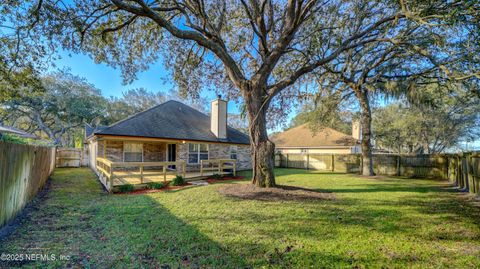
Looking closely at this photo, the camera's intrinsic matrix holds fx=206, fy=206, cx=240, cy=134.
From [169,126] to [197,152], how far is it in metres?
2.50

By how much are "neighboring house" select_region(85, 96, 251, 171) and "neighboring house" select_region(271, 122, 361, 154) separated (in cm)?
875

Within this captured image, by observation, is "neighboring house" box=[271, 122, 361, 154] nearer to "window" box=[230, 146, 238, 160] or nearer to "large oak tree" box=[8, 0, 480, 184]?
"window" box=[230, 146, 238, 160]

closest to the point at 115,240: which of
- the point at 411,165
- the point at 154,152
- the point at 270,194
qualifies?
the point at 270,194

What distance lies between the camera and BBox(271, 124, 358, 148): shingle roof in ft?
68.7

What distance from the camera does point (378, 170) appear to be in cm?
1483

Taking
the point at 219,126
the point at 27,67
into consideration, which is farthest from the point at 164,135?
the point at 27,67

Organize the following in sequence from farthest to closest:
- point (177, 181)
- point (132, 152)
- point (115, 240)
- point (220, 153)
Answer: point (220, 153) → point (132, 152) → point (177, 181) → point (115, 240)

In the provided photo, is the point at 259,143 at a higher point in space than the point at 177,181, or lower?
higher

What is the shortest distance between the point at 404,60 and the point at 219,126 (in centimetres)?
1136

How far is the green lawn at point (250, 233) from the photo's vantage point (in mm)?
2990

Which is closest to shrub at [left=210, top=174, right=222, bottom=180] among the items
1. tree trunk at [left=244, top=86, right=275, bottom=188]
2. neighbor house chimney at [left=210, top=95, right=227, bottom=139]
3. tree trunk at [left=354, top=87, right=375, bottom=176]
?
neighbor house chimney at [left=210, top=95, right=227, bottom=139]

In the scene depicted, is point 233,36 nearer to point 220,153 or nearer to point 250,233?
point 220,153

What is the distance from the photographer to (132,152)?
41.5ft

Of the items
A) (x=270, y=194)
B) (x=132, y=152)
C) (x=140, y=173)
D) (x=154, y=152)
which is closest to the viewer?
(x=270, y=194)
